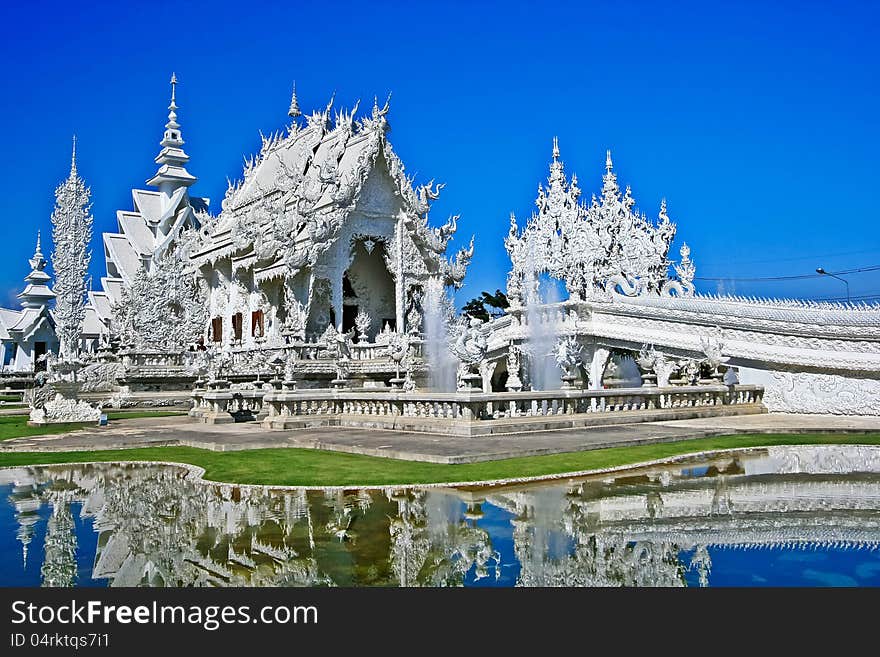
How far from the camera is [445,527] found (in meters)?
6.40

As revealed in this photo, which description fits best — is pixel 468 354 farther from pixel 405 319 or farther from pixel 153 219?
pixel 153 219

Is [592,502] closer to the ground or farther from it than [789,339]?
closer to the ground

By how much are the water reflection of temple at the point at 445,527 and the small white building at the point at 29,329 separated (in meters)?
48.2

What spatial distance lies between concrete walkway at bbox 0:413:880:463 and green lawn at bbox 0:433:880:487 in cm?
29

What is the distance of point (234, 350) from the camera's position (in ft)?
106

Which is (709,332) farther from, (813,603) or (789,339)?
(813,603)

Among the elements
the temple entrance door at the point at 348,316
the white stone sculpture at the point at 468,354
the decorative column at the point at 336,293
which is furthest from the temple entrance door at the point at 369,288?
the white stone sculpture at the point at 468,354

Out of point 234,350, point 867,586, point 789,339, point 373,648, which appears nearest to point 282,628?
point 373,648

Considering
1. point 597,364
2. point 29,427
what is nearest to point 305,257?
point 597,364

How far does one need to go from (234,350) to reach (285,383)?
1546 cm

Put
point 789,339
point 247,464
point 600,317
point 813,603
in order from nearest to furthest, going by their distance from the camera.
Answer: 1. point 813,603
2. point 247,464
3. point 789,339
4. point 600,317

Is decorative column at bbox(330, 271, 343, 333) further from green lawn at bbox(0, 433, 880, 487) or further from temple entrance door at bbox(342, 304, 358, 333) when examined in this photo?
green lawn at bbox(0, 433, 880, 487)

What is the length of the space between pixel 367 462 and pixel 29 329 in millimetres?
49460

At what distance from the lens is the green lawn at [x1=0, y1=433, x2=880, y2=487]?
8.88 metres
